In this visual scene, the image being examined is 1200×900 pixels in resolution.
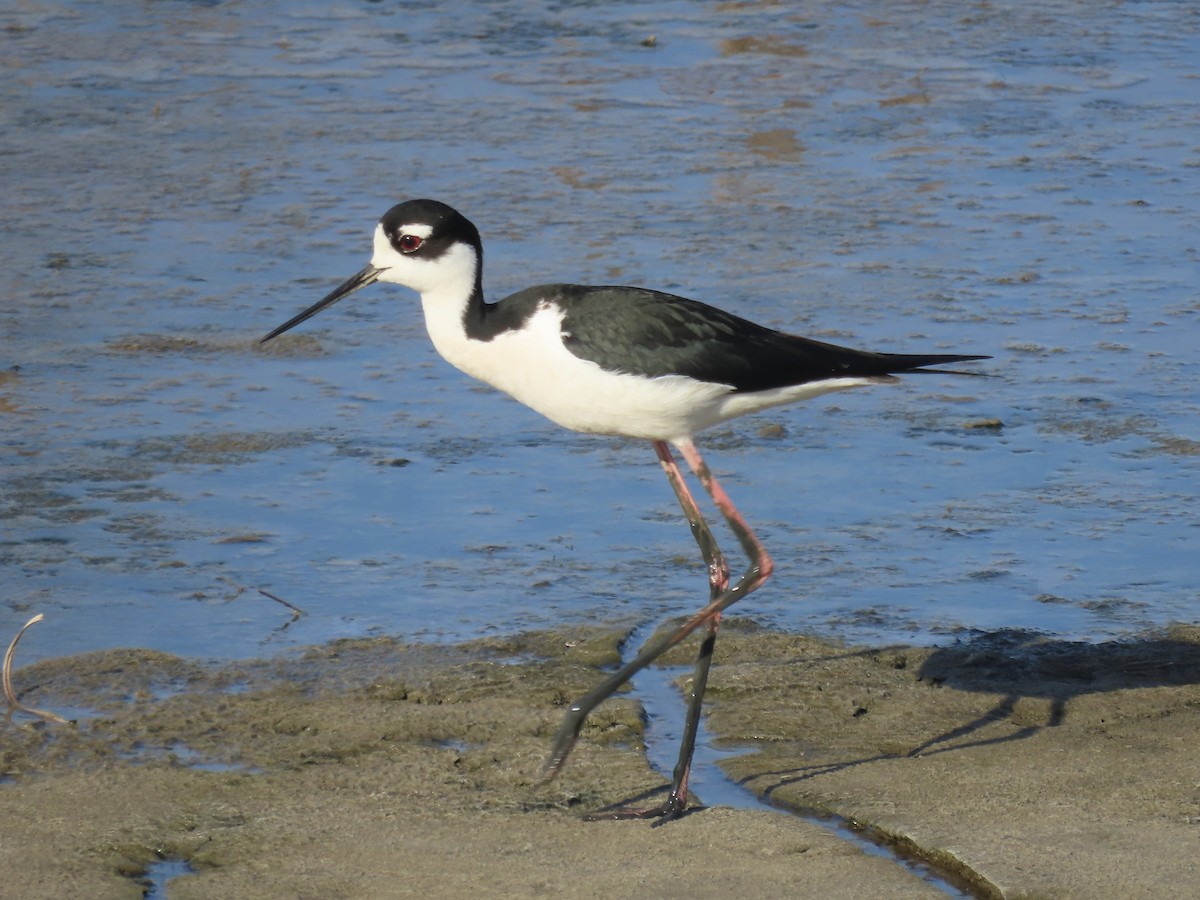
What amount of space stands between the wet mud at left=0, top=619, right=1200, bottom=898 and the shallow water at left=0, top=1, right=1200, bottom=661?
24 cm

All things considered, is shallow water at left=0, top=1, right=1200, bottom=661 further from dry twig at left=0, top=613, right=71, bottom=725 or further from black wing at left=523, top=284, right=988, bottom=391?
black wing at left=523, top=284, right=988, bottom=391

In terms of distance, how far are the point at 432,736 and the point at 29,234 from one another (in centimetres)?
440

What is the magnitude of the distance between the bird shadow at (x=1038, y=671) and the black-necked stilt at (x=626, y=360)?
2.13 feet

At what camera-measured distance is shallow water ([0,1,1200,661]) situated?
5.61 meters

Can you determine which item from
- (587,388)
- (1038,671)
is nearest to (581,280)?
(1038,671)

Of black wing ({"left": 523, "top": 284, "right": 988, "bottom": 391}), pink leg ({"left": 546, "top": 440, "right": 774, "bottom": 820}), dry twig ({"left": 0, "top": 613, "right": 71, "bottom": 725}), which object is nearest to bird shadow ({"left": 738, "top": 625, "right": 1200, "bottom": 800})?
pink leg ({"left": 546, "top": 440, "right": 774, "bottom": 820})

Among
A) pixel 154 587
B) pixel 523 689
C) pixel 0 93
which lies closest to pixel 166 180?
pixel 0 93

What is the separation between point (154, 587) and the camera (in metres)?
5.50

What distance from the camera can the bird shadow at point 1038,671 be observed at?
188 inches

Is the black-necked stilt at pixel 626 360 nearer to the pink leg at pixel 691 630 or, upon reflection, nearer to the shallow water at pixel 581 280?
the pink leg at pixel 691 630

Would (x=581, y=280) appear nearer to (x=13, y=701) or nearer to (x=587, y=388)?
(x=587, y=388)

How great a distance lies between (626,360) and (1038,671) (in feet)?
4.78

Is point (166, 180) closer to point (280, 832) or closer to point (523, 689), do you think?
point (523, 689)

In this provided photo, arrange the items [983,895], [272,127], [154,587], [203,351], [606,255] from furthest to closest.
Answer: [272,127]
[606,255]
[203,351]
[154,587]
[983,895]
